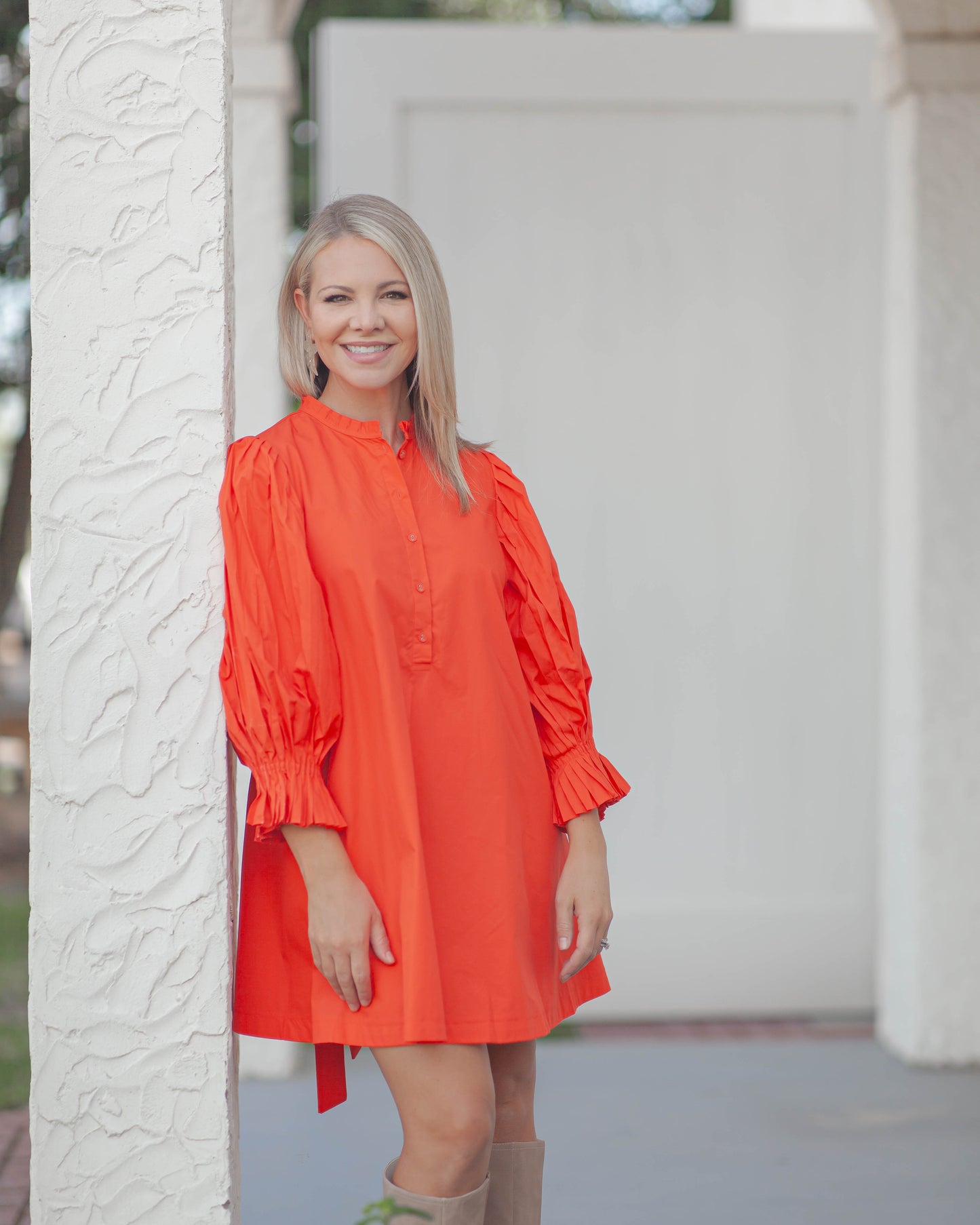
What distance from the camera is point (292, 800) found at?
1667mm

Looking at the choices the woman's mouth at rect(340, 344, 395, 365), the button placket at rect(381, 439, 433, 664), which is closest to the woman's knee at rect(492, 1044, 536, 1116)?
the button placket at rect(381, 439, 433, 664)

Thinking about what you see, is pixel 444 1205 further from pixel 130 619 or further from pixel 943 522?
pixel 943 522

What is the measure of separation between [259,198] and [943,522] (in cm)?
203

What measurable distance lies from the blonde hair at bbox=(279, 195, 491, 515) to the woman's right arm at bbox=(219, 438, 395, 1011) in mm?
267

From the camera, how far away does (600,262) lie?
4070 mm

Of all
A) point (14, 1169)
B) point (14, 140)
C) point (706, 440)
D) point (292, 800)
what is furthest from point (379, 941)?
point (14, 140)

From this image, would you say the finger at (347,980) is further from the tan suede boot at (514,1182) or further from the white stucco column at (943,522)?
the white stucco column at (943,522)

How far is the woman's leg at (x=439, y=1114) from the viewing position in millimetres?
1739

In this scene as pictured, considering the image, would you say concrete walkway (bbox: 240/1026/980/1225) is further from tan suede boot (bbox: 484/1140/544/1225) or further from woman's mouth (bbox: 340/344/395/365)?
woman's mouth (bbox: 340/344/395/365)

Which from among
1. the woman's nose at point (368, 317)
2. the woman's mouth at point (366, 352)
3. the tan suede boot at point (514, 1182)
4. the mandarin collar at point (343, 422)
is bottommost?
the tan suede boot at point (514, 1182)

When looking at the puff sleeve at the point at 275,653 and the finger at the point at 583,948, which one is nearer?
the puff sleeve at the point at 275,653

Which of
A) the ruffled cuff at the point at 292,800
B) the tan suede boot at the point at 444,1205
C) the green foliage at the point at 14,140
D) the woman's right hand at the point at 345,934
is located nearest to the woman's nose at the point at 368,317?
the ruffled cuff at the point at 292,800

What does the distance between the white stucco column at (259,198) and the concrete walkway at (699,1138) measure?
176 cm

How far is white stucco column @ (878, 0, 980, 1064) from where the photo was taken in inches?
146
